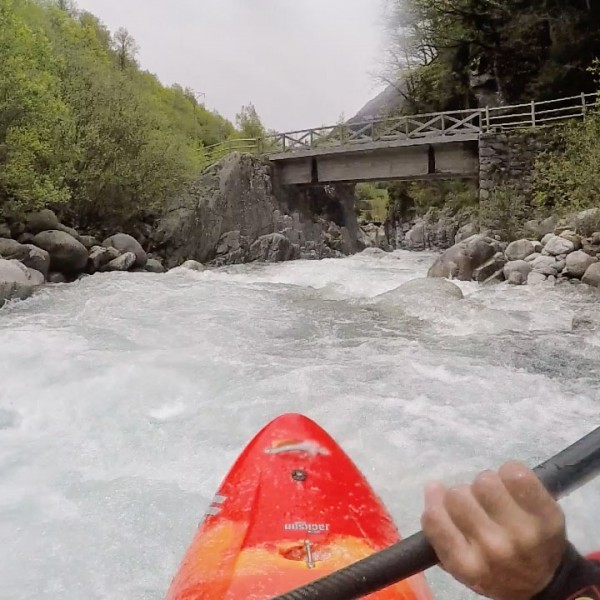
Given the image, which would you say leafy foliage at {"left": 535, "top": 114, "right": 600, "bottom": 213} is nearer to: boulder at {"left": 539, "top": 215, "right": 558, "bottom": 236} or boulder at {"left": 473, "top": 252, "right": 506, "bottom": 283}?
boulder at {"left": 539, "top": 215, "right": 558, "bottom": 236}

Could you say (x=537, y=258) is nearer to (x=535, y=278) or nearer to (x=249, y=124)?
(x=535, y=278)

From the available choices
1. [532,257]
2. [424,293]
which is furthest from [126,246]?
[532,257]

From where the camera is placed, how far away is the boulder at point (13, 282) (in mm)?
7184

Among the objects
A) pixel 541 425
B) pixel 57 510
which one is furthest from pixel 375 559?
pixel 541 425

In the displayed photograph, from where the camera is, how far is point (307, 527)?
1.75 metres

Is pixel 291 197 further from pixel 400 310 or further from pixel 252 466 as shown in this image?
pixel 252 466

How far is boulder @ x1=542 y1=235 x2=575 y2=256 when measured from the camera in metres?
Result: 7.80

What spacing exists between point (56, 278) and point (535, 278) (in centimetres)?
727

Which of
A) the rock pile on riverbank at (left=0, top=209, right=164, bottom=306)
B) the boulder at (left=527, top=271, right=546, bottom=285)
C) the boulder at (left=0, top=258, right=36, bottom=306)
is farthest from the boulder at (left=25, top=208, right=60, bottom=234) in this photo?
the boulder at (left=527, top=271, right=546, bottom=285)

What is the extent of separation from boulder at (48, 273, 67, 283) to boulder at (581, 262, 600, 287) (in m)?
7.78

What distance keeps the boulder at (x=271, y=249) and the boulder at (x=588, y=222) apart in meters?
8.72

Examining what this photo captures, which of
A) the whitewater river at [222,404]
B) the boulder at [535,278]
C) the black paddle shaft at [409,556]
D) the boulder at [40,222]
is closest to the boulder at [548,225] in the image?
the boulder at [535,278]

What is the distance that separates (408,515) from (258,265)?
40.7 feet

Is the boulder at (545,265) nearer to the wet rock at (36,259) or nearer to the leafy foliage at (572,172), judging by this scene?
the leafy foliage at (572,172)
